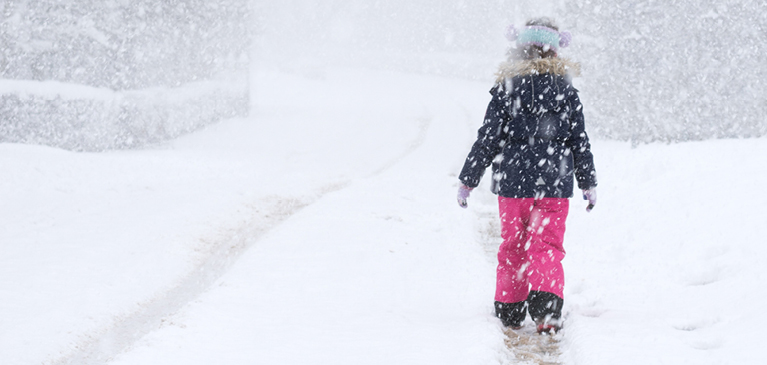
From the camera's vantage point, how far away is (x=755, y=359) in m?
3.42

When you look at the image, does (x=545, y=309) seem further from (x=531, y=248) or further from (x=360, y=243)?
(x=360, y=243)

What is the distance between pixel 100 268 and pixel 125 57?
30.1 feet

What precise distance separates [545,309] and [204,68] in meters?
16.7

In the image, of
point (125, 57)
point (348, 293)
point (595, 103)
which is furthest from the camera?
point (125, 57)

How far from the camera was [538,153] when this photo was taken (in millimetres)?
4281

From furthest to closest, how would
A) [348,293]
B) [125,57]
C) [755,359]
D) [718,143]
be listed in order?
[125,57], [718,143], [348,293], [755,359]

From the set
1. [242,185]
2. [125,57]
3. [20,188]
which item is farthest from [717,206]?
[125,57]

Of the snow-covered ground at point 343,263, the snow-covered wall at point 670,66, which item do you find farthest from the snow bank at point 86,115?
the snow-covered wall at point 670,66

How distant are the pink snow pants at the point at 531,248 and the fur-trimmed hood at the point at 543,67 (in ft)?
2.78

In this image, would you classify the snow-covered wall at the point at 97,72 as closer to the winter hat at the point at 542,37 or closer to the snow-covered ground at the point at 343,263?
the snow-covered ground at the point at 343,263

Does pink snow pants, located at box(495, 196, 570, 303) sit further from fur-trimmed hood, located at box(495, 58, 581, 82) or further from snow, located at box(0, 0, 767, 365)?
fur-trimmed hood, located at box(495, 58, 581, 82)

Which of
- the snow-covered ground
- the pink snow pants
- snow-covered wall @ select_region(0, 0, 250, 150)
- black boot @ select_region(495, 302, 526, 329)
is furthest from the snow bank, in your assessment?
black boot @ select_region(495, 302, 526, 329)

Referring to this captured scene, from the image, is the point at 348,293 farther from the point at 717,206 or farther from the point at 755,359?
the point at 717,206

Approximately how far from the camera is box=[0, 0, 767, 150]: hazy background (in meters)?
10.8
